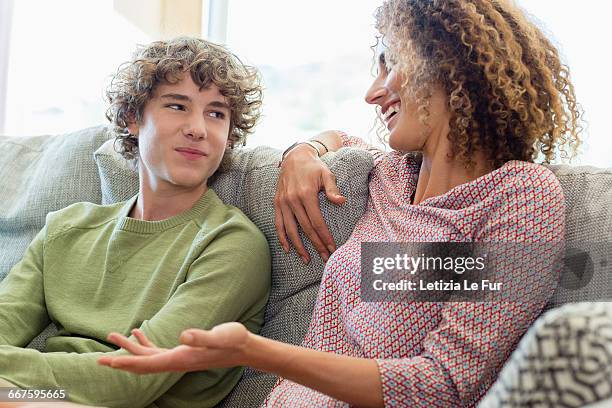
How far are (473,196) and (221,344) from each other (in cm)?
56

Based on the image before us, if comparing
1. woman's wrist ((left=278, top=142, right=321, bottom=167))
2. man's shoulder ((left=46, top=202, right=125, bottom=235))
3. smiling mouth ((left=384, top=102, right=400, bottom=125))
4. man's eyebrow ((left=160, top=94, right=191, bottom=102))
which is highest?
smiling mouth ((left=384, top=102, right=400, bottom=125))

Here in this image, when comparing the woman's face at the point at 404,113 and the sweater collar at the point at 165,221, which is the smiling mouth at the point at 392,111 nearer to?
the woman's face at the point at 404,113

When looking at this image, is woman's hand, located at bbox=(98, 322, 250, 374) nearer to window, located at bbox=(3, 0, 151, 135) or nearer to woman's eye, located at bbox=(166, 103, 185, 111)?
woman's eye, located at bbox=(166, 103, 185, 111)

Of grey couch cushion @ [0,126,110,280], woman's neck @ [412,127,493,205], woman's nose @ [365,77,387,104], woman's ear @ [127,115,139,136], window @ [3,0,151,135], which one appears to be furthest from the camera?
window @ [3,0,151,135]

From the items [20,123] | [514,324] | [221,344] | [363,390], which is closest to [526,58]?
[514,324]

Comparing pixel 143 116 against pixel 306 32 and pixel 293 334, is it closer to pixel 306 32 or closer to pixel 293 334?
pixel 293 334

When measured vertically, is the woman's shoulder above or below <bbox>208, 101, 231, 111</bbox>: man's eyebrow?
below

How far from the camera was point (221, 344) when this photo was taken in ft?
3.51

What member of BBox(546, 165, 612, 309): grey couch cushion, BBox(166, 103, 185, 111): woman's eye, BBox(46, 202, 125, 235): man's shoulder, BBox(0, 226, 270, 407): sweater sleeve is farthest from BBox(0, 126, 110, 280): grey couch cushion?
BBox(546, 165, 612, 309): grey couch cushion

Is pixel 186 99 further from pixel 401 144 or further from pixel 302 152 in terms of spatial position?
pixel 401 144

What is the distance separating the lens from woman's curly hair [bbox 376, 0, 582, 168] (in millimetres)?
1420

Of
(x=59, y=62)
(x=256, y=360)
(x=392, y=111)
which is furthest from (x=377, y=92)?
(x=59, y=62)

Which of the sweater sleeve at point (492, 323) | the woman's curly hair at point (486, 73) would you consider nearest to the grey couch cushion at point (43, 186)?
the woman's curly hair at point (486, 73)

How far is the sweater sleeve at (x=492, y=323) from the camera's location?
48.0 inches
